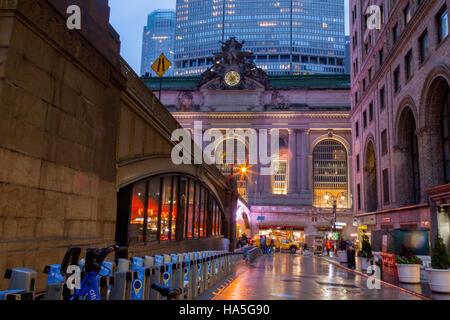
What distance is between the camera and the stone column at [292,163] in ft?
235

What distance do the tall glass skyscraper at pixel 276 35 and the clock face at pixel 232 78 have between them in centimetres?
9367

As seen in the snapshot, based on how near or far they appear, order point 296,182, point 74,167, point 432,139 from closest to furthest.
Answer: point 74,167 → point 432,139 → point 296,182

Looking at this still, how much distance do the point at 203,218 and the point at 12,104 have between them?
2103 cm

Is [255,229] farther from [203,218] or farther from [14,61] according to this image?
[14,61]

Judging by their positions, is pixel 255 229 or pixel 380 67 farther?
pixel 255 229

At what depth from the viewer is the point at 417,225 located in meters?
27.2

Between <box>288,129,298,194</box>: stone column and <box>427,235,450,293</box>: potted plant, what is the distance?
56.7 meters

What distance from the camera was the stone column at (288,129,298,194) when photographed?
235 feet

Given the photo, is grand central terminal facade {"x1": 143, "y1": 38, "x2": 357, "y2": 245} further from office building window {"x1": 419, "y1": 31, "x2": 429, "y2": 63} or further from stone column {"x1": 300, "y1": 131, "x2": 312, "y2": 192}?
office building window {"x1": 419, "y1": 31, "x2": 429, "y2": 63}

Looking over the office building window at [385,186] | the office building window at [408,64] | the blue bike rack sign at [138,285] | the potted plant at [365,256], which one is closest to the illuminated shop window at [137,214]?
the blue bike rack sign at [138,285]

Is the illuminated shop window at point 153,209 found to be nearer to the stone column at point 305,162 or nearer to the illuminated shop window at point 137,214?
the illuminated shop window at point 137,214

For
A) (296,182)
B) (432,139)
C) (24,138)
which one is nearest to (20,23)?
(24,138)

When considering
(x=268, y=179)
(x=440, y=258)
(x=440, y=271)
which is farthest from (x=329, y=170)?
(x=440, y=271)

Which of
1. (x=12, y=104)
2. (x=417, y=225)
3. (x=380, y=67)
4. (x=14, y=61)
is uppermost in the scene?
(x=380, y=67)
